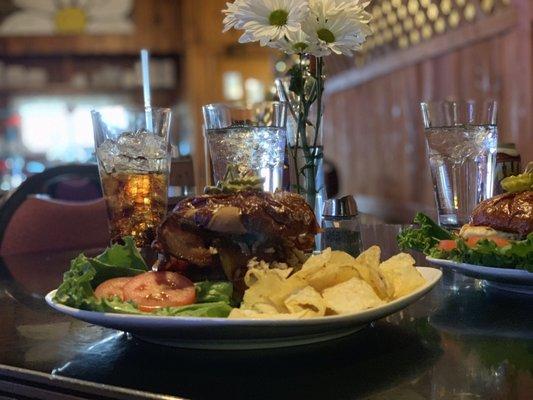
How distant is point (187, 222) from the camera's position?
83 cm

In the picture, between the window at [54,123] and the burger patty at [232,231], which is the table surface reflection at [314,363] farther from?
the window at [54,123]

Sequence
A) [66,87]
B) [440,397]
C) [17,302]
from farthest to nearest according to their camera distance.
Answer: [66,87] → [17,302] → [440,397]

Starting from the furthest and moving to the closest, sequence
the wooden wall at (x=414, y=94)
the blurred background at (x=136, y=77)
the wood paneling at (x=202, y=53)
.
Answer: the wood paneling at (x=202, y=53)
the blurred background at (x=136, y=77)
the wooden wall at (x=414, y=94)

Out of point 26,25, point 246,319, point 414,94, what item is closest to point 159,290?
point 246,319

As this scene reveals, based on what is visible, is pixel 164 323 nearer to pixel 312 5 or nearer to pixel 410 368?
pixel 410 368

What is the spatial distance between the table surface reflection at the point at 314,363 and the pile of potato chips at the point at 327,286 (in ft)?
0.11

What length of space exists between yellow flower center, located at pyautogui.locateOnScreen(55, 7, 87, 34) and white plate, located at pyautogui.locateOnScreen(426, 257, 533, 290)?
735 cm

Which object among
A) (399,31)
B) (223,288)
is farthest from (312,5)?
(399,31)

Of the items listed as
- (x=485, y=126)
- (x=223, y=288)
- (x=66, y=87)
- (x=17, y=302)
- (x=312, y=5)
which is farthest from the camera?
(x=66, y=87)

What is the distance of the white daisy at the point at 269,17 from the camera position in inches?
46.8

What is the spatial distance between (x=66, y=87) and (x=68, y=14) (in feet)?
2.33

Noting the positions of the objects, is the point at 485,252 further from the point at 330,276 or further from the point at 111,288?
the point at 111,288

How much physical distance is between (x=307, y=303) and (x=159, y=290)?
158 mm

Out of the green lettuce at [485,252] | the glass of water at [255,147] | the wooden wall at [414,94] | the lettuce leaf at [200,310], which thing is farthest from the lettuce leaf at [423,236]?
the wooden wall at [414,94]
